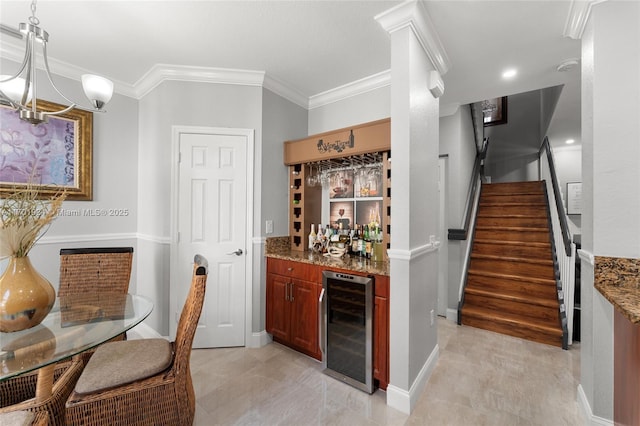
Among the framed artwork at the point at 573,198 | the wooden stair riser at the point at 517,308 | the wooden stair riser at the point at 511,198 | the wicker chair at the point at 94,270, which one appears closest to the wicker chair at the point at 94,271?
the wicker chair at the point at 94,270

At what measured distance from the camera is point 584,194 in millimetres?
1808

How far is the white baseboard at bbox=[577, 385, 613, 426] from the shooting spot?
1635 millimetres

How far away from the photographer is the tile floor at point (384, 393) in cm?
180

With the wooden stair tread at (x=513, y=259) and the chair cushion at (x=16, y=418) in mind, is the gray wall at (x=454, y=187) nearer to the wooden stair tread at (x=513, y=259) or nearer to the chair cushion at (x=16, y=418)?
the wooden stair tread at (x=513, y=259)

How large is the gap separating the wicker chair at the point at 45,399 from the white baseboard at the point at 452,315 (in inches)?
142

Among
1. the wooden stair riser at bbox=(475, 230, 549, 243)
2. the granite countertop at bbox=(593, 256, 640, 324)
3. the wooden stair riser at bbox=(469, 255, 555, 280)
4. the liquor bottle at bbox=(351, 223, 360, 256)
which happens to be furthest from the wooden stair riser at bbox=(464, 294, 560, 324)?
the liquor bottle at bbox=(351, 223, 360, 256)

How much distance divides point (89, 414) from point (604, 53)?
3370 mm

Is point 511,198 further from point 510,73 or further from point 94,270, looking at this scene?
point 94,270

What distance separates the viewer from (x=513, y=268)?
358 centimetres

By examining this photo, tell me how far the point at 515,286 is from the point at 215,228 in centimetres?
361

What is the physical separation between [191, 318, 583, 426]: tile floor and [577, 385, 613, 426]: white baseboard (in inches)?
2.1

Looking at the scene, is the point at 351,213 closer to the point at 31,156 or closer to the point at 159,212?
the point at 159,212

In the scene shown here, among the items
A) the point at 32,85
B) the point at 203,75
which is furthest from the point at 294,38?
the point at 32,85

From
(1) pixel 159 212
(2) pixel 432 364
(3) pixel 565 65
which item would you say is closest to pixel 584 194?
(3) pixel 565 65
